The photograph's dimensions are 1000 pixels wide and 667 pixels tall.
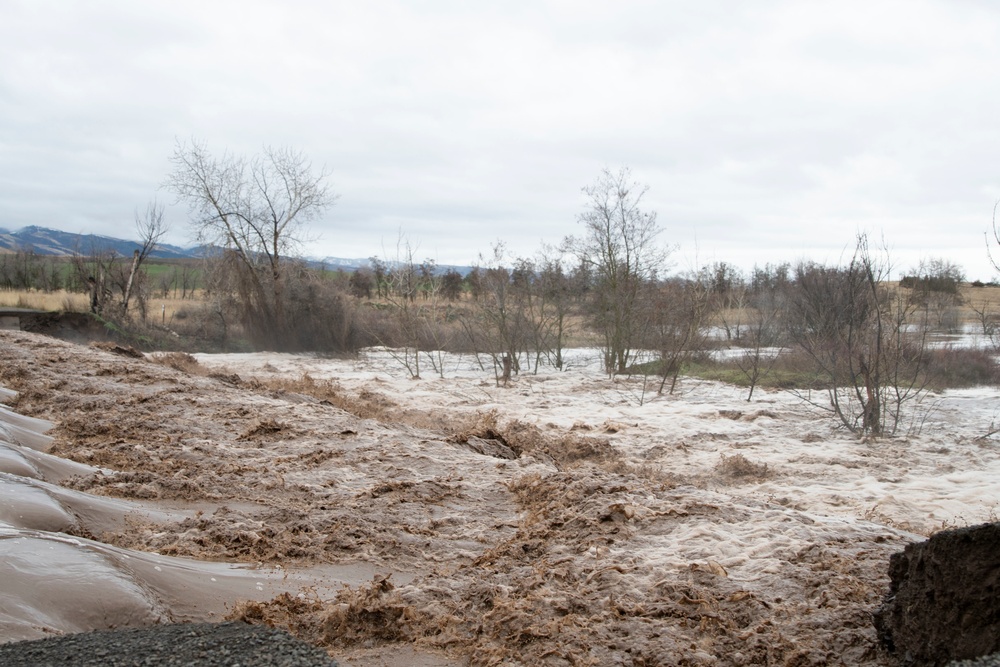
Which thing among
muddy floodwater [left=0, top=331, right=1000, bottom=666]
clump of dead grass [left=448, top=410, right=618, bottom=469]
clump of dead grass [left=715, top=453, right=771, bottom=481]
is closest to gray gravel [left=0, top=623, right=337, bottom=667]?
muddy floodwater [left=0, top=331, right=1000, bottom=666]

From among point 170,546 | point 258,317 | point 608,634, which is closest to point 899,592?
point 608,634

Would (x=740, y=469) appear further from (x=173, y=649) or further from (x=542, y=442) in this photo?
(x=173, y=649)

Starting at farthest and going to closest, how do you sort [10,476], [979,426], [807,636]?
[979,426], [10,476], [807,636]

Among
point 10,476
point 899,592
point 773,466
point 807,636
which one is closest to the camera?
point 899,592

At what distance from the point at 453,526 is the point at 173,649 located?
11.4ft

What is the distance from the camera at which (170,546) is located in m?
6.06

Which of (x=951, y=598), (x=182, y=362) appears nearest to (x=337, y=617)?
(x=951, y=598)

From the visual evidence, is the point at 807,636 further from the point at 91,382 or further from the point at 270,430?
the point at 91,382

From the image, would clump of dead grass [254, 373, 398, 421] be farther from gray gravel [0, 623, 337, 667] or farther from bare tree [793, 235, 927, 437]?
gray gravel [0, 623, 337, 667]

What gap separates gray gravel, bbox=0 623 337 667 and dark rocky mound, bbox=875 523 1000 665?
3.09 m

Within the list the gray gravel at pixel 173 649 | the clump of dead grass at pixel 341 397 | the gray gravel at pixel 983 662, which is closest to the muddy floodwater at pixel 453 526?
the gray gravel at pixel 173 649

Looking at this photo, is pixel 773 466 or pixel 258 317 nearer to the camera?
pixel 773 466

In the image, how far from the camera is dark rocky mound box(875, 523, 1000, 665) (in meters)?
3.54

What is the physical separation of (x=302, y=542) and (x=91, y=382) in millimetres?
8876
